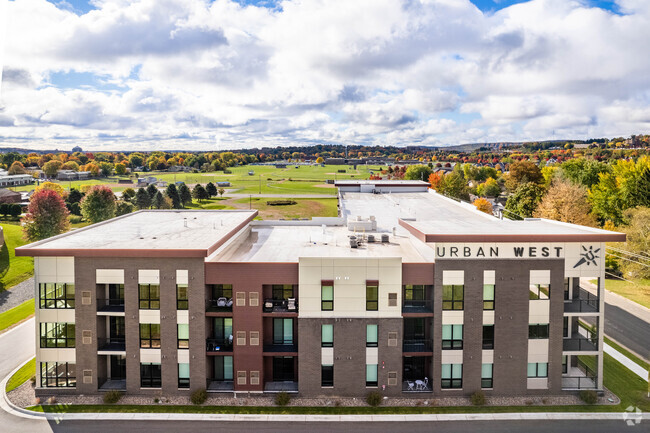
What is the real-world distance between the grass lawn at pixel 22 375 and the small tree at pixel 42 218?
138ft

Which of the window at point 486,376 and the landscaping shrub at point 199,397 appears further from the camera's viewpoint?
the window at point 486,376

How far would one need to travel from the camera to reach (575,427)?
24.4 metres

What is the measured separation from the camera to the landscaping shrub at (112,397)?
26.5 meters

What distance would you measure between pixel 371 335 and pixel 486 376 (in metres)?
7.79

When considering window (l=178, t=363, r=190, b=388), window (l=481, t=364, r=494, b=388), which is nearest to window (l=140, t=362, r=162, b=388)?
window (l=178, t=363, r=190, b=388)

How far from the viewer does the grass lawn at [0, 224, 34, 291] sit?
2176 inches

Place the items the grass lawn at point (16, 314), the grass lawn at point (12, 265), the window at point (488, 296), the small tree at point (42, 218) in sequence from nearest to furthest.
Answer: the window at point (488, 296)
the grass lawn at point (16, 314)
the grass lawn at point (12, 265)
the small tree at point (42, 218)

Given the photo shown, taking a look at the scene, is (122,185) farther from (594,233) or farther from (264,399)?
(594,233)

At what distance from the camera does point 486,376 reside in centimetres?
2759

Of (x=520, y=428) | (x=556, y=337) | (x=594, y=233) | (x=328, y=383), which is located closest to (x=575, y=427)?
(x=520, y=428)

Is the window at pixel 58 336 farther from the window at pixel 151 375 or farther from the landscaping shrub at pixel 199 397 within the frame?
the landscaping shrub at pixel 199 397

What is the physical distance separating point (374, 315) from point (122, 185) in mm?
130249

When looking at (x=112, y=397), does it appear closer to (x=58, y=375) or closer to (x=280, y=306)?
(x=58, y=375)

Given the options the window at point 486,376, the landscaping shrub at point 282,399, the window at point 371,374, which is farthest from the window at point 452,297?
the landscaping shrub at point 282,399
